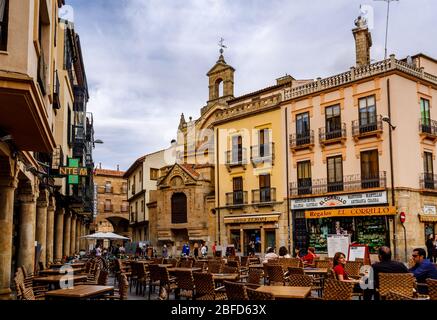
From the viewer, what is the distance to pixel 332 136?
29359mm

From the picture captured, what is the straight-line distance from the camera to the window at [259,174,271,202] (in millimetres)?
32969

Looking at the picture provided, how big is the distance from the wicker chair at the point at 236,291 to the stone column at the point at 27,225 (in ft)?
31.2

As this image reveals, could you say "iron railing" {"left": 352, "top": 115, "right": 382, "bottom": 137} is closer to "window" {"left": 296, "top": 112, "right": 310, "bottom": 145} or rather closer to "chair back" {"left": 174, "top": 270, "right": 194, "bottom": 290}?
"window" {"left": 296, "top": 112, "right": 310, "bottom": 145}

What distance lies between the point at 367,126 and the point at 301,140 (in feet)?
15.1

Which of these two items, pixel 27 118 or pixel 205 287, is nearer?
pixel 27 118

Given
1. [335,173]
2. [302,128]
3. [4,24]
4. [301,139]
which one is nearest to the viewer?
[4,24]

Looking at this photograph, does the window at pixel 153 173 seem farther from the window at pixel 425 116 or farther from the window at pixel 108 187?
the window at pixel 425 116

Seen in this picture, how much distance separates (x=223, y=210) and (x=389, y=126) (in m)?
14.0

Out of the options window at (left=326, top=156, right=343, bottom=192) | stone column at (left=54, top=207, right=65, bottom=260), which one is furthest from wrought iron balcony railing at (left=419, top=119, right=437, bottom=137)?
stone column at (left=54, top=207, right=65, bottom=260)

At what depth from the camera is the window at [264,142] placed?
33.5m

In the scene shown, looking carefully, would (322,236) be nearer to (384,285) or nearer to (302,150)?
(302,150)

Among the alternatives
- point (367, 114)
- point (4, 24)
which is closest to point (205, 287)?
point (4, 24)

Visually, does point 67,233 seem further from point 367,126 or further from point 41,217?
point 367,126

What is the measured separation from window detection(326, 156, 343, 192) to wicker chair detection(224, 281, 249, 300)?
73.1ft
